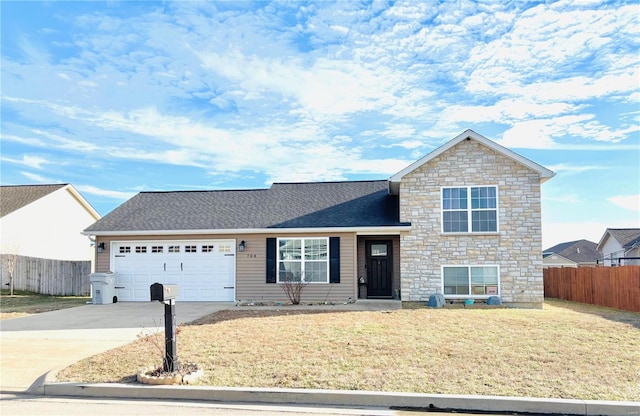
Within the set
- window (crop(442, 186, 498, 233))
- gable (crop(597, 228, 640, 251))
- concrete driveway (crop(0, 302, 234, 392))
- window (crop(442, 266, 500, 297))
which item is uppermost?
window (crop(442, 186, 498, 233))

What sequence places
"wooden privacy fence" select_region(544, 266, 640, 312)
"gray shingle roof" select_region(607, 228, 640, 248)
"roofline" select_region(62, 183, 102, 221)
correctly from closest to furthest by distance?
"wooden privacy fence" select_region(544, 266, 640, 312) < "roofline" select_region(62, 183, 102, 221) < "gray shingle roof" select_region(607, 228, 640, 248)

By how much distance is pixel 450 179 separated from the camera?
1560 cm

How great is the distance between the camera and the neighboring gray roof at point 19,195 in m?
25.9

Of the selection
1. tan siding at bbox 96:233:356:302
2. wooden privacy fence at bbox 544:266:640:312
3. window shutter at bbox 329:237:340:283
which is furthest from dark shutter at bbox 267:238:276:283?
wooden privacy fence at bbox 544:266:640:312

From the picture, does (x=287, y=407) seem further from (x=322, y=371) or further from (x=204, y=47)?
(x=204, y=47)

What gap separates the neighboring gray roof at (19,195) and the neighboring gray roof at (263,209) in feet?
33.4

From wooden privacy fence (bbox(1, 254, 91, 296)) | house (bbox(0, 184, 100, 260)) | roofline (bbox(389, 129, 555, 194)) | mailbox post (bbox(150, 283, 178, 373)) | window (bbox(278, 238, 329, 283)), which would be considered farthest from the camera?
house (bbox(0, 184, 100, 260))

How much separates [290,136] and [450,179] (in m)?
5.96

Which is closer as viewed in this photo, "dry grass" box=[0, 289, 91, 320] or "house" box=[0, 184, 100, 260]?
"dry grass" box=[0, 289, 91, 320]

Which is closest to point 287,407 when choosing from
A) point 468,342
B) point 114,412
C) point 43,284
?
point 114,412

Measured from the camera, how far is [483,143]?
15.3 meters

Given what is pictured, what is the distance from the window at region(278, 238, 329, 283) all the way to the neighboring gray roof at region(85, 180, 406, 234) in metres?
0.65

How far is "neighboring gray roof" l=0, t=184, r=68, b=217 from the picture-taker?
2586 centimetres

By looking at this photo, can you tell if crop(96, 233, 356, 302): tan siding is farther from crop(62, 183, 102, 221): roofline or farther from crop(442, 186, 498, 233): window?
crop(62, 183, 102, 221): roofline
